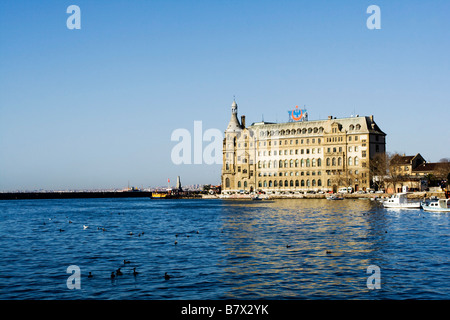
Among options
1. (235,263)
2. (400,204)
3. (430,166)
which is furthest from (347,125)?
(235,263)

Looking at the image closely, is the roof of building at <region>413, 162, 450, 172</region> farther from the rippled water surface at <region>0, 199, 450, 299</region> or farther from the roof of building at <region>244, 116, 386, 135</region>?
the rippled water surface at <region>0, 199, 450, 299</region>

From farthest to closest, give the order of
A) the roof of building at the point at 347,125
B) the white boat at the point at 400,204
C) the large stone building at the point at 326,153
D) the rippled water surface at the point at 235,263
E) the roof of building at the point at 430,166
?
the roof of building at the point at 347,125 < the large stone building at the point at 326,153 < the roof of building at the point at 430,166 < the white boat at the point at 400,204 < the rippled water surface at the point at 235,263

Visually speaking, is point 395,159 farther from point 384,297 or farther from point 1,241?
point 384,297

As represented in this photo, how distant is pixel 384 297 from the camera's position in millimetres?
26922

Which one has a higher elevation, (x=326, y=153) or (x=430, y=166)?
(x=326, y=153)

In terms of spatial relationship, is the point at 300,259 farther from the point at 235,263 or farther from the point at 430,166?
the point at 430,166

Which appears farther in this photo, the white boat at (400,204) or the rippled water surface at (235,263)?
the white boat at (400,204)

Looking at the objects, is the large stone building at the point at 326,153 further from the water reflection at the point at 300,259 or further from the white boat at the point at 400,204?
the water reflection at the point at 300,259

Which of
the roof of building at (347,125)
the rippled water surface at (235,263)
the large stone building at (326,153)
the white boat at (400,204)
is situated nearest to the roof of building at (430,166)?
the large stone building at (326,153)

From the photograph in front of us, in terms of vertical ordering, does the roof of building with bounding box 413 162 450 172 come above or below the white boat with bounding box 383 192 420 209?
above

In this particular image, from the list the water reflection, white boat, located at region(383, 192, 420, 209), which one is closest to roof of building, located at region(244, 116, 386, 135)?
white boat, located at region(383, 192, 420, 209)

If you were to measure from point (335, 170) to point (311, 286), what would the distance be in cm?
15811
